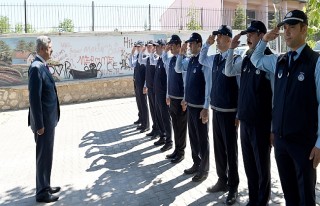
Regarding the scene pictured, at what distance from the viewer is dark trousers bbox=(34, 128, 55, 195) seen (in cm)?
458

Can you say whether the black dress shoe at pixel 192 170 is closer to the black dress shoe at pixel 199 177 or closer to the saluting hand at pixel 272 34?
the black dress shoe at pixel 199 177

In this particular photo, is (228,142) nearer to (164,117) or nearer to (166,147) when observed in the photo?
(166,147)

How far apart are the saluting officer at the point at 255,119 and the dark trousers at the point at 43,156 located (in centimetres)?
264

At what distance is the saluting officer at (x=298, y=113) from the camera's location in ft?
9.36

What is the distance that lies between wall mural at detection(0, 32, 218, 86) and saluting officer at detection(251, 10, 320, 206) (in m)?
11.5

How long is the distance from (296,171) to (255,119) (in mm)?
748

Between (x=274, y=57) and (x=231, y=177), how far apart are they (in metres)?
1.71

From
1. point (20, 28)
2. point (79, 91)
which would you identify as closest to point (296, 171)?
point (79, 91)

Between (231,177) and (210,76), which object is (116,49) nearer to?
(210,76)

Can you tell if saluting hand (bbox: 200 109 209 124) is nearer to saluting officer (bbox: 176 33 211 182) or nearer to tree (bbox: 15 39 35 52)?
saluting officer (bbox: 176 33 211 182)

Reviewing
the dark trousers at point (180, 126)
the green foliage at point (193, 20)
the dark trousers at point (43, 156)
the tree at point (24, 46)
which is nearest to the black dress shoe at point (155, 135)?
the dark trousers at point (180, 126)

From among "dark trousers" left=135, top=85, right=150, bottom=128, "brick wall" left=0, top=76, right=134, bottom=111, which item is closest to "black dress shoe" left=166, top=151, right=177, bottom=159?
"dark trousers" left=135, top=85, right=150, bottom=128

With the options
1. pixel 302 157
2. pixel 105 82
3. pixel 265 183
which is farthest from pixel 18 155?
pixel 105 82

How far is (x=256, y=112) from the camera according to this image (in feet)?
11.7
